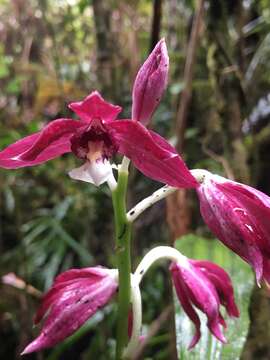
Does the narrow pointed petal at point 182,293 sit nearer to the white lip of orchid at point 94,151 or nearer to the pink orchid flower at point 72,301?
the pink orchid flower at point 72,301

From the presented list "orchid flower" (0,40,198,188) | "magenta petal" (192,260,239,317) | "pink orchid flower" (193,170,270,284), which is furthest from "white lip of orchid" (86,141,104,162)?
"magenta petal" (192,260,239,317)

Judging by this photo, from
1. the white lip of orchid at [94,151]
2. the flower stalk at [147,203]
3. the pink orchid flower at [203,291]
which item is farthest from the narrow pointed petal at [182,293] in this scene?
the white lip of orchid at [94,151]

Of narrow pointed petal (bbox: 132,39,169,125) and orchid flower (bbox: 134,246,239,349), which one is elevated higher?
narrow pointed petal (bbox: 132,39,169,125)

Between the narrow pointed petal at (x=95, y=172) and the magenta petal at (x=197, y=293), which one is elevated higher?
the narrow pointed petal at (x=95, y=172)

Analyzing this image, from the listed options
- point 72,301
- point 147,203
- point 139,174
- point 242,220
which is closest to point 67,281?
point 72,301

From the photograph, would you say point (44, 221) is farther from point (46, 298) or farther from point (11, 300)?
point (46, 298)

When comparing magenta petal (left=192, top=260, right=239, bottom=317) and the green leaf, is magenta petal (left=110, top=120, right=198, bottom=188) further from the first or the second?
the green leaf
